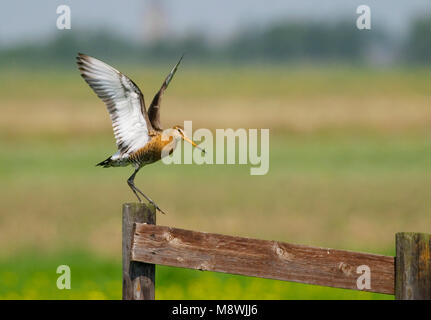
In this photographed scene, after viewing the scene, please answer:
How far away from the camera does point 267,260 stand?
461 cm

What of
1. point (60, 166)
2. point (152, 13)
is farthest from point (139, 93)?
point (152, 13)

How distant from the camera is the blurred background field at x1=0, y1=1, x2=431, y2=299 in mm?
11070

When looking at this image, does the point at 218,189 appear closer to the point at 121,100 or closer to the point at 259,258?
the point at 121,100

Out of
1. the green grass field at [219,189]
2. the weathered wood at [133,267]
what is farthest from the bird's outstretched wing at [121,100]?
the green grass field at [219,189]

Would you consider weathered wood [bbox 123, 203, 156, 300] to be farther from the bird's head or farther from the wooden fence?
the bird's head

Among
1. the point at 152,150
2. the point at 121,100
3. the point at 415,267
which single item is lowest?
the point at 415,267

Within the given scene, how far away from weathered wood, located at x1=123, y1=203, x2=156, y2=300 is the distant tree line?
92.5m

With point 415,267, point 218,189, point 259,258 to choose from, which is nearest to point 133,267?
point 259,258

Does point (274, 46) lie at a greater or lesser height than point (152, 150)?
greater

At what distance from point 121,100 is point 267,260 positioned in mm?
1935

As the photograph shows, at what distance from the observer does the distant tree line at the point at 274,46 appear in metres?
98.9

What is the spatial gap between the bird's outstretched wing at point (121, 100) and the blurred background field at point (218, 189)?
1.82ft

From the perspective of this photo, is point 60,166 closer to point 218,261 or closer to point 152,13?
point 218,261

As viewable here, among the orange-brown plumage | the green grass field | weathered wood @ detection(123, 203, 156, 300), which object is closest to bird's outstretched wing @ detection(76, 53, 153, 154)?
the orange-brown plumage
